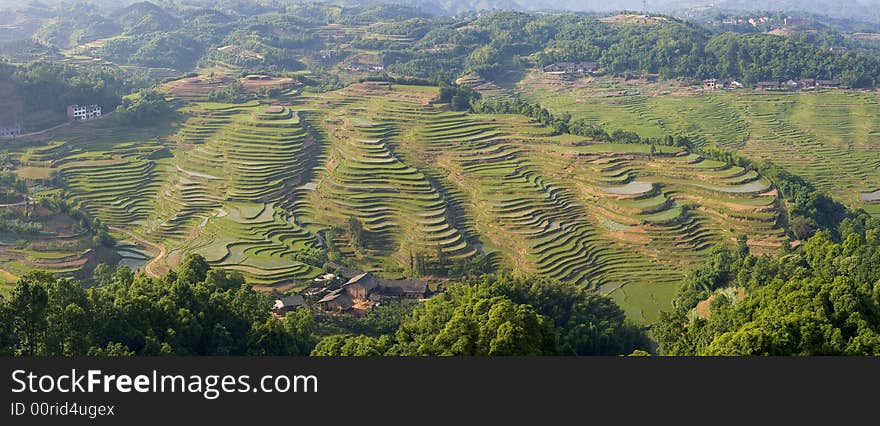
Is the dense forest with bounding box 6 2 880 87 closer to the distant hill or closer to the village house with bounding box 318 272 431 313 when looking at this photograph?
the distant hill

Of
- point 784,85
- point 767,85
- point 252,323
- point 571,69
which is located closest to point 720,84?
point 767,85

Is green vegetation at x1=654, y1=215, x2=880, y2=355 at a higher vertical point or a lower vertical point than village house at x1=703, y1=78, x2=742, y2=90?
higher

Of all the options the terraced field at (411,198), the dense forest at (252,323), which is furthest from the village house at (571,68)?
the dense forest at (252,323)

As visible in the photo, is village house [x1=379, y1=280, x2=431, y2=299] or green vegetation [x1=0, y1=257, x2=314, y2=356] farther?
village house [x1=379, y1=280, x2=431, y2=299]

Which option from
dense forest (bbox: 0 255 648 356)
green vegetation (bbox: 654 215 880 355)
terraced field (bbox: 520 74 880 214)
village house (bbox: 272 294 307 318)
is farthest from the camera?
terraced field (bbox: 520 74 880 214)

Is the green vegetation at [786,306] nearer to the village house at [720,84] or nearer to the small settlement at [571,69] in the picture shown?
the village house at [720,84]

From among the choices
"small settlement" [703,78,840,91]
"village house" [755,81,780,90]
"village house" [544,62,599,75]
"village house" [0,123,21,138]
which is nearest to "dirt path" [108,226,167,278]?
"village house" [0,123,21,138]

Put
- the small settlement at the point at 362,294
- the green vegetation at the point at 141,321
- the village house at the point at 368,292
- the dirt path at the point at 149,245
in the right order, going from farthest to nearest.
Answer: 1. the dirt path at the point at 149,245
2. the village house at the point at 368,292
3. the small settlement at the point at 362,294
4. the green vegetation at the point at 141,321

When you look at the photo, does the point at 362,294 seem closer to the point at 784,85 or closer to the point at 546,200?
the point at 546,200
